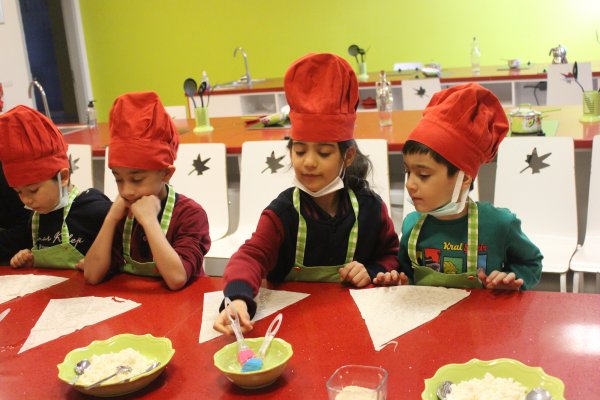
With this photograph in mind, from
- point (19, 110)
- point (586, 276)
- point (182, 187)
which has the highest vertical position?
point (19, 110)

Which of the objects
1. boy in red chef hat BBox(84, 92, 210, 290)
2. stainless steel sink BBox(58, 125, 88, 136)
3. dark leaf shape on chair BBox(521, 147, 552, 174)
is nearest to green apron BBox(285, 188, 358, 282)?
boy in red chef hat BBox(84, 92, 210, 290)

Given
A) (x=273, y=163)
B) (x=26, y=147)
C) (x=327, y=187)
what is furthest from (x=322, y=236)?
(x=273, y=163)

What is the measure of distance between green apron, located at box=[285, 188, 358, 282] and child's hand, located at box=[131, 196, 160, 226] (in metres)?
0.44

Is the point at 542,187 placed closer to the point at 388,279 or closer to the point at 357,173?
the point at 357,173

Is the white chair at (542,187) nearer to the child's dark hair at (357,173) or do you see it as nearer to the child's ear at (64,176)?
the child's dark hair at (357,173)

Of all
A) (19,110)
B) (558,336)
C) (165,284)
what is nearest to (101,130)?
(19,110)

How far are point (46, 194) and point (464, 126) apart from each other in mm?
1346

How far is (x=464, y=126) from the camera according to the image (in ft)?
5.24

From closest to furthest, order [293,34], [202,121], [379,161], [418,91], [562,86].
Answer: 1. [379,161]
2. [202,121]
3. [562,86]
4. [418,91]
5. [293,34]

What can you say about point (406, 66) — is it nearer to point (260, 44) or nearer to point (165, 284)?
point (260, 44)

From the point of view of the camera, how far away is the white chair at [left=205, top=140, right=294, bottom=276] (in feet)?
10.2

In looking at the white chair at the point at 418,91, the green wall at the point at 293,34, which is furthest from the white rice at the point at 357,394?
the green wall at the point at 293,34

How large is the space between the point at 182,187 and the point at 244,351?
7.05 feet

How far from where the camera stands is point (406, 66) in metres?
7.03
